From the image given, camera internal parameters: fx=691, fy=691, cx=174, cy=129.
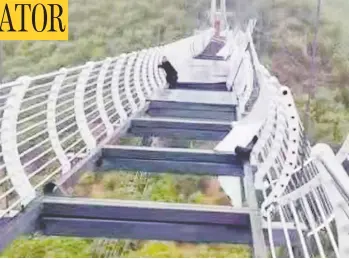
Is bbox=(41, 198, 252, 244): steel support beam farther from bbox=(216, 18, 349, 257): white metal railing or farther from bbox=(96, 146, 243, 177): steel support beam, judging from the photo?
bbox=(96, 146, 243, 177): steel support beam

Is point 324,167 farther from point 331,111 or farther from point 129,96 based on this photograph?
point 331,111

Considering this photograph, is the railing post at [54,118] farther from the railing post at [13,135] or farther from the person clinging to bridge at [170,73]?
the person clinging to bridge at [170,73]

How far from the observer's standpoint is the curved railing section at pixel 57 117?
0.86 m

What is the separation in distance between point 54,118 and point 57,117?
263 millimetres

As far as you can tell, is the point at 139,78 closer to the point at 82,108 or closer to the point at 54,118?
the point at 82,108

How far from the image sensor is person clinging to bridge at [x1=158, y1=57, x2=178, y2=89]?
270 centimetres

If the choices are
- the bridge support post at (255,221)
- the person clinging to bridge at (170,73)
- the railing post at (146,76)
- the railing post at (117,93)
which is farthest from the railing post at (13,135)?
the person clinging to bridge at (170,73)

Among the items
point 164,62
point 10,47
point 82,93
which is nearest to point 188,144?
point 164,62

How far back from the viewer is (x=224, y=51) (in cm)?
356

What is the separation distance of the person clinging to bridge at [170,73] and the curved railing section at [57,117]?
0.32 meters

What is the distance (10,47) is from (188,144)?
0.70m

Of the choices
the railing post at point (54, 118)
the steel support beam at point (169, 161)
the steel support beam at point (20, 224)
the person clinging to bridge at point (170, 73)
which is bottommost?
the person clinging to bridge at point (170, 73)

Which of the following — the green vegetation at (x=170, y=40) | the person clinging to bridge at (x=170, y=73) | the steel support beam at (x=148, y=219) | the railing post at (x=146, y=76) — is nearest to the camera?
the steel support beam at (x=148, y=219)

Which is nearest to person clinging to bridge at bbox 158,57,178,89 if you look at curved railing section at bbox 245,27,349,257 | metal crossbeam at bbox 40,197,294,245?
curved railing section at bbox 245,27,349,257
